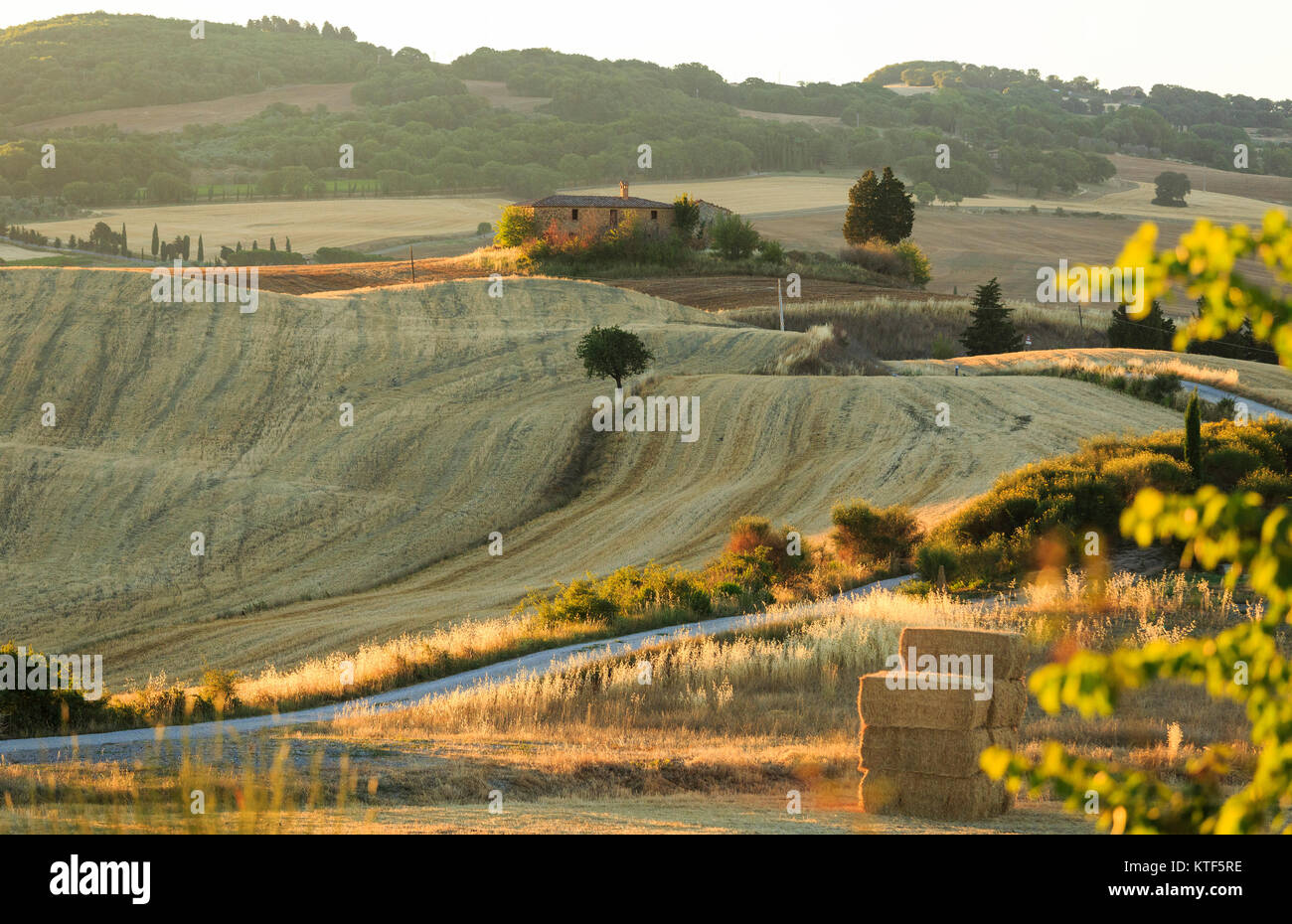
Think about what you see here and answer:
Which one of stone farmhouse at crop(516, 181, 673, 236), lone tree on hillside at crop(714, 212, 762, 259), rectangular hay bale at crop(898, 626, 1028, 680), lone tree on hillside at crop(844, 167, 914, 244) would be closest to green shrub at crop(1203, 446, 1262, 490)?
rectangular hay bale at crop(898, 626, 1028, 680)

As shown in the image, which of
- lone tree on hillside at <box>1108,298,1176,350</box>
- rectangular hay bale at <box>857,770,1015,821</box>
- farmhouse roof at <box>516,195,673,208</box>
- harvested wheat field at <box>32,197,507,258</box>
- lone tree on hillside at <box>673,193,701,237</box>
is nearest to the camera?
rectangular hay bale at <box>857,770,1015,821</box>

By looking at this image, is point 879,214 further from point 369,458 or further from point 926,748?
point 926,748

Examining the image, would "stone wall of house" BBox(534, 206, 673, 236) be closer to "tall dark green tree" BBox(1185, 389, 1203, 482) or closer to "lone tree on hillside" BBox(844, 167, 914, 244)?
"lone tree on hillside" BBox(844, 167, 914, 244)

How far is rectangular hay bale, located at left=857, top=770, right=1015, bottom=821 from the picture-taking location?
46.5 ft

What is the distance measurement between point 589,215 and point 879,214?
89.9 ft

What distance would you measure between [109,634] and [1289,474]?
3326 cm

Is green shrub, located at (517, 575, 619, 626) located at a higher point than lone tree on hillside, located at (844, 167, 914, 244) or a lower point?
lower

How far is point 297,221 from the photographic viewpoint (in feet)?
537

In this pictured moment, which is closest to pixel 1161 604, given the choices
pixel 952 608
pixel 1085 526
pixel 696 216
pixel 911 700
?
pixel 952 608

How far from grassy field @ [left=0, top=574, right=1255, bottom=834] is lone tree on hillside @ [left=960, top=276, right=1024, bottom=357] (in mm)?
52456

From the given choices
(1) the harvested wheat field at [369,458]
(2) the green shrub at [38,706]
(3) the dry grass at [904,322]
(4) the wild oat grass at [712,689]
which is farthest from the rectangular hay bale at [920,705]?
(3) the dry grass at [904,322]

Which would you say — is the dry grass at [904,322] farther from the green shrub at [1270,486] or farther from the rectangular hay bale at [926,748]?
the rectangular hay bale at [926,748]

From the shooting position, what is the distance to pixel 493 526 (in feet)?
160
